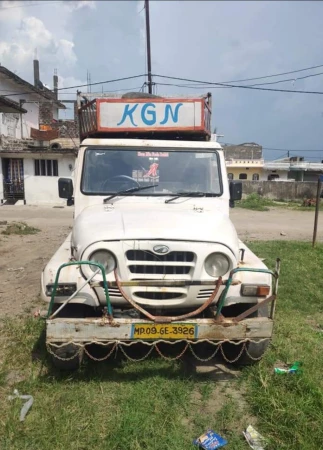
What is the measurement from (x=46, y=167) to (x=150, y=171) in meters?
17.4

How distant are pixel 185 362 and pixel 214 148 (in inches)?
96.8

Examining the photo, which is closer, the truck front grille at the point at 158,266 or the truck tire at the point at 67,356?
the truck front grille at the point at 158,266

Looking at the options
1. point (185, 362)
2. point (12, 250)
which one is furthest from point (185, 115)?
point (12, 250)

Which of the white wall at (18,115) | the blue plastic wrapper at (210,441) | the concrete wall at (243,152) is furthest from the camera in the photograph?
the concrete wall at (243,152)

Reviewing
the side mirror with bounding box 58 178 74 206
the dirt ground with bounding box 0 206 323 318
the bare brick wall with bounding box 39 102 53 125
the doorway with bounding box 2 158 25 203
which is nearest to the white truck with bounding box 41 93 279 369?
the side mirror with bounding box 58 178 74 206

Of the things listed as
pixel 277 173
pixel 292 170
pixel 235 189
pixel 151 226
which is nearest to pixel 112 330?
pixel 151 226

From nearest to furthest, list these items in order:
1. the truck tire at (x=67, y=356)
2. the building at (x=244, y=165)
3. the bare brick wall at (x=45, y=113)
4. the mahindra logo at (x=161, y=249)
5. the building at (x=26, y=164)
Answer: the mahindra logo at (x=161, y=249), the truck tire at (x=67, y=356), the building at (x=26, y=164), the bare brick wall at (x=45, y=113), the building at (x=244, y=165)

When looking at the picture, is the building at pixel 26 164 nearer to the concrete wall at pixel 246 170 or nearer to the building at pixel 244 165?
the building at pixel 244 165

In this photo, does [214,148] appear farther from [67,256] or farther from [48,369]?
[48,369]

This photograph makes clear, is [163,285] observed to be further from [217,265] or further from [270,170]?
[270,170]

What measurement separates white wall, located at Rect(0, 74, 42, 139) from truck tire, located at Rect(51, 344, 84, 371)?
20058 millimetres

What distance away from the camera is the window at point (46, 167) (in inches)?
808

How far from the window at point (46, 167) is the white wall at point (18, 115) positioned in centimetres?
278

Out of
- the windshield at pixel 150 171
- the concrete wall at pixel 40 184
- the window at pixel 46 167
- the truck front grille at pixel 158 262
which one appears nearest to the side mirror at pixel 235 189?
the windshield at pixel 150 171
